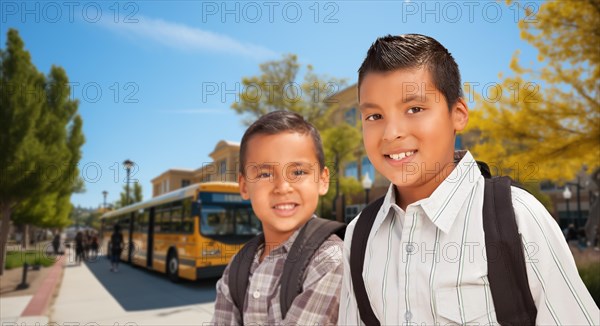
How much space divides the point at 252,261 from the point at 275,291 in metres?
0.25

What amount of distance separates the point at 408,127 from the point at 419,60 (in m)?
0.26

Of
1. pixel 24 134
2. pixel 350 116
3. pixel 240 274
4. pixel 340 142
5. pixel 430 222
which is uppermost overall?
pixel 350 116

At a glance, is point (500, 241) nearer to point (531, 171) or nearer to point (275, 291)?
point (275, 291)

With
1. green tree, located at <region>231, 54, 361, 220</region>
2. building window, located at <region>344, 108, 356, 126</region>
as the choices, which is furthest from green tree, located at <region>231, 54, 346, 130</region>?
building window, located at <region>344, 108, 356, 126</region>

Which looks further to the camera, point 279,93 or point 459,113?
point 279,93

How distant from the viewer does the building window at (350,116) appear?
3728 centimetres

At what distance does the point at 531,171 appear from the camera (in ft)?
33.5

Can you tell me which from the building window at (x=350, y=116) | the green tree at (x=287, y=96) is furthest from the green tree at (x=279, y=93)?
the building window at (x=350, y=116)

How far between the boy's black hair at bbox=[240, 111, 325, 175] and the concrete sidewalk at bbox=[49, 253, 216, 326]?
5.87 meters

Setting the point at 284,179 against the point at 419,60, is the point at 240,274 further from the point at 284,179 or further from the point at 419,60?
the point at 419,60

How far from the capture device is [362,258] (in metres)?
1.55

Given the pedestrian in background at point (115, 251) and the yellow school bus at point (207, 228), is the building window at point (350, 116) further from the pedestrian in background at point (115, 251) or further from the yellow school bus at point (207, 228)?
the yellow school bus at point (207, 228)

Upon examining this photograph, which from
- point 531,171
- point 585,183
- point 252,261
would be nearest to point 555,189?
point 585,183

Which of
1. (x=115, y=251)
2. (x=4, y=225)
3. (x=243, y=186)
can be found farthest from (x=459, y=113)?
(x=4, y=225)
